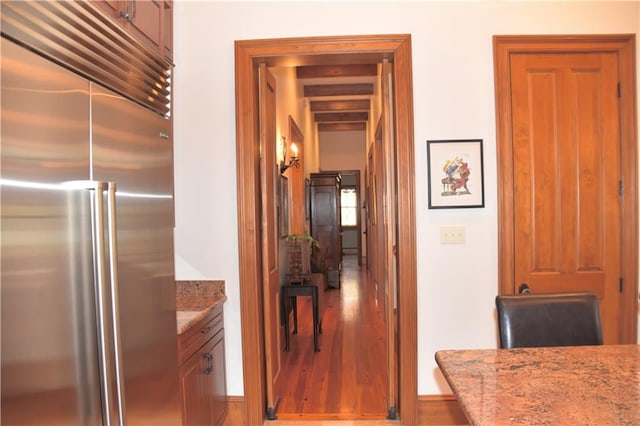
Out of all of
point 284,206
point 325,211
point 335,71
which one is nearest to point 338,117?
point 325,211

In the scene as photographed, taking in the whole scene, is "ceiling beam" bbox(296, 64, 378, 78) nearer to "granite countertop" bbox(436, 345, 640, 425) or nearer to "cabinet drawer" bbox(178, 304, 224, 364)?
"cabinet drawer" bbox(178, 304, 224, 364)

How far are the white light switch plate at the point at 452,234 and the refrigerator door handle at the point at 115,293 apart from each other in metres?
1.90

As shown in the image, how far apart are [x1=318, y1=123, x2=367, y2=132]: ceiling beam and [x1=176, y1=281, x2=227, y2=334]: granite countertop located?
297 inches

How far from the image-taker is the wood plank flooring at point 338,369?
8.76 feet

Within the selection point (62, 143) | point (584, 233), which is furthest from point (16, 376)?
point (584, 233)

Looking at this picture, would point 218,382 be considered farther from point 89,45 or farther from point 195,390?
point 89,45

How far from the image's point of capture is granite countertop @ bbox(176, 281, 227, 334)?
7.15 ft

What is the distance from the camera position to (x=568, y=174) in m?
2.41

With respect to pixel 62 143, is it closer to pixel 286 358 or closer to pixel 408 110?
pixel 408 110

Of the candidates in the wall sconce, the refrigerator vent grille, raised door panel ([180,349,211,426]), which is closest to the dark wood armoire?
the wall sconce

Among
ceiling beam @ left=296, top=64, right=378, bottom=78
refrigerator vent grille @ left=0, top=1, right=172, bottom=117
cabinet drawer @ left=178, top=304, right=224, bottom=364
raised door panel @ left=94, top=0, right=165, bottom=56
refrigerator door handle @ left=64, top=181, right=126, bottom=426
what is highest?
ceiling beam @ left=296, top=64, right=378, bottom=78

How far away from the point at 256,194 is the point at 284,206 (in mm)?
1718

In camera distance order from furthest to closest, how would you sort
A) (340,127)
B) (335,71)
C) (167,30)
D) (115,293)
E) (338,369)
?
(340,127), (335,71), (338,369), (167,30), (115,293)

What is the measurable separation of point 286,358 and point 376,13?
3.06m
